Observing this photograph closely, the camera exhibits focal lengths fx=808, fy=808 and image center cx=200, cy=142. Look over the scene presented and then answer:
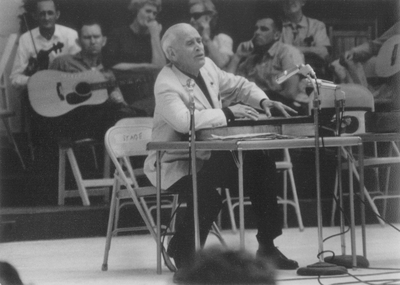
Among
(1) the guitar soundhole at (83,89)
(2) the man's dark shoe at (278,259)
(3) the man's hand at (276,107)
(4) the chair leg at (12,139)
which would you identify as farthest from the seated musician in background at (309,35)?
(2) the man's dark shoe at (278,259)

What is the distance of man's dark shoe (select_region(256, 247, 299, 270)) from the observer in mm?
3914

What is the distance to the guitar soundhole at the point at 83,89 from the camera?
6.39 metres

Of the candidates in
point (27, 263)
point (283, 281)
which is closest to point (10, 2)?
point (27, 263)

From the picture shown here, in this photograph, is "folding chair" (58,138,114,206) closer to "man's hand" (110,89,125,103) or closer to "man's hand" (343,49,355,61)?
"man's hand" (110,89,125,103)

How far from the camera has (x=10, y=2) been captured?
6359 mm

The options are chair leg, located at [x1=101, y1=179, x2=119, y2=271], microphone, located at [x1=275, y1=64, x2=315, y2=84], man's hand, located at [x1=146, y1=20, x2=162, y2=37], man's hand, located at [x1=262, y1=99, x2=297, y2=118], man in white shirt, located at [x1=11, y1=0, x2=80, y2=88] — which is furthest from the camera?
man's hand, located at [x1=146, y1=20, x2=162, y2=37]

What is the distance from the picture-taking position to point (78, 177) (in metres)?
6.31

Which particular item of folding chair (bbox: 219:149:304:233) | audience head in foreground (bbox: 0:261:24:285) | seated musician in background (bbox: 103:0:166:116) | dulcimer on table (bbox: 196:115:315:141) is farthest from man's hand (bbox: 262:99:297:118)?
seated musician in background (bbox: 103:0:166:116)

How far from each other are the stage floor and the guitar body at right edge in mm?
1138

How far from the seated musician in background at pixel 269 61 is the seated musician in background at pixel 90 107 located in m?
0.98

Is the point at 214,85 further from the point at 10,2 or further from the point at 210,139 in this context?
the point at 10,2

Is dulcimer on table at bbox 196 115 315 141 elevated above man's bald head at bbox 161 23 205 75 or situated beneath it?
situated beneath

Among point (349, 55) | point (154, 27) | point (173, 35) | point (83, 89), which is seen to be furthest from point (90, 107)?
point (173, 35)

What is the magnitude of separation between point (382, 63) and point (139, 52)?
208 cm
